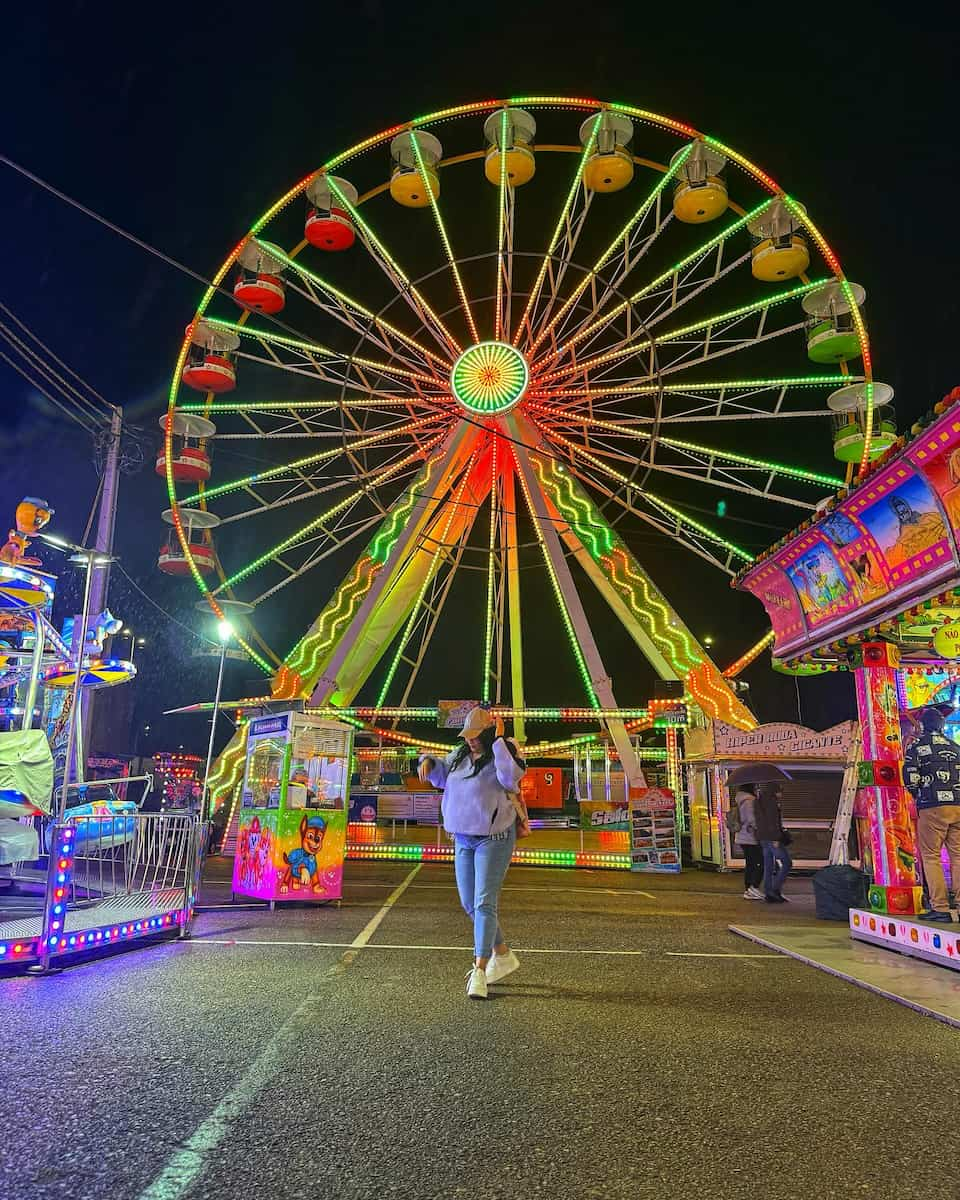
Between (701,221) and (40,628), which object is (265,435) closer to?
(40,628)

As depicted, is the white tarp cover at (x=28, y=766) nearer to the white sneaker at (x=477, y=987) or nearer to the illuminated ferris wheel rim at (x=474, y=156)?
the white sneaker at (x=477, y=987)

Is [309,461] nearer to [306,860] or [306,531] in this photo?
[306,531]

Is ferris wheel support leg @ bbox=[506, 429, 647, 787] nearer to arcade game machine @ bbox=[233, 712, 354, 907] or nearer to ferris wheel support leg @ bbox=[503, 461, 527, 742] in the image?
ferris wheel support leg @ bbox=[503, 461, 527, 742]

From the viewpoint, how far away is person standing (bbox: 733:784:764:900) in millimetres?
9789

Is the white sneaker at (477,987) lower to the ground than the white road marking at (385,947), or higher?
higher

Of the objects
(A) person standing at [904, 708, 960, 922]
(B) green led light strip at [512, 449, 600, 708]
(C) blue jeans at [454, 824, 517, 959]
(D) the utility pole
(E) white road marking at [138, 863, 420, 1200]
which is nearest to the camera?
(E) white road marking at [138, 863, 420, 1200]

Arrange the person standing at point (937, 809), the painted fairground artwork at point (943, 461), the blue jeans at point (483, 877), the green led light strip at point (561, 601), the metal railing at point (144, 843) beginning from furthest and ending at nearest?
the green led light strip at point (561, 601) → the person standing at point (937, 809) → the metal railing at point (144, 843) → the painted fairground artwork at point (943, 461) → the blue jeans at point (483, 877)

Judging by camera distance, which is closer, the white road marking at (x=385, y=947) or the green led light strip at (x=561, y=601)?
the white road marking at (x=385, y=947)

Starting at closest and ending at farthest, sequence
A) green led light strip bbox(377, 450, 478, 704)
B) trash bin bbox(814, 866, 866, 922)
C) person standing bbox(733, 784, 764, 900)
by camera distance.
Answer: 1. trash bin bbox(814, 866, 866, 922)
2. person standing bbox(733, 784, 764, 900)
3. green led light strip bbox(377, 450, 478, 704)

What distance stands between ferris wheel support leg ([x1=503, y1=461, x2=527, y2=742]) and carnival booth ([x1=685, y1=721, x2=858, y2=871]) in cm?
373

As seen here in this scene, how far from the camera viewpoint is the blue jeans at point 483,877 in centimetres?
430

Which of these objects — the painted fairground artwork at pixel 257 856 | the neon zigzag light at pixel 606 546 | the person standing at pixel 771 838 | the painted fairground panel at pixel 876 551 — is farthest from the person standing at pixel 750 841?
the neon zigzag light at pixel 606 546

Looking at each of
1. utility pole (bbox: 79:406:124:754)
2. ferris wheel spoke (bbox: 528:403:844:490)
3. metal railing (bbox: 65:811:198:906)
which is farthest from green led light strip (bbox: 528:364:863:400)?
metal railing (bbox: 65:811:198:906)

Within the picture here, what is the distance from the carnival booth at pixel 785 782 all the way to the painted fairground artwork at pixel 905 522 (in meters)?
7.21
